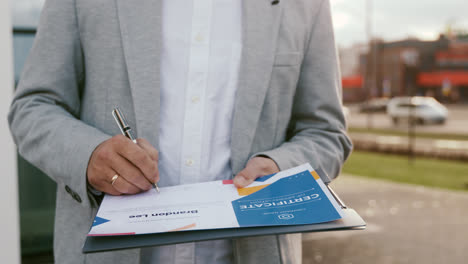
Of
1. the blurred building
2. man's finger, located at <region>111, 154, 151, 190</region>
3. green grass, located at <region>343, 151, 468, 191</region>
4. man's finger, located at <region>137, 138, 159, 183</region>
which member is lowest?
the blurred building

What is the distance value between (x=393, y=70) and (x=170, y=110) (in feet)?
205

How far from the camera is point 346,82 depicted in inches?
2213

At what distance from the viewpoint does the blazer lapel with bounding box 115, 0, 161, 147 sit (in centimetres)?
109

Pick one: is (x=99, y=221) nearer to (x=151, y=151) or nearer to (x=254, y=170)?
(x=151, y=151)

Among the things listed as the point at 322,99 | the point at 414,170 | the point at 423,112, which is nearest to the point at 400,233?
the point at 322,99

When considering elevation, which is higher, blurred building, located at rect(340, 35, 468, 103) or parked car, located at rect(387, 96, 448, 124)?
parked car, located at rect(387, 96, 448, 124)

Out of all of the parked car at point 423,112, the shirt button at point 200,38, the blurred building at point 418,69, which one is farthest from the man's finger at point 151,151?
the blurred building at point 418,69

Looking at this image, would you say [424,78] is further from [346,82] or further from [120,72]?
[120,72]

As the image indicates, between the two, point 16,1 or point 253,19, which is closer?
point 253,19

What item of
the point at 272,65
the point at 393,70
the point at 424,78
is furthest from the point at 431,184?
the point at 393,70

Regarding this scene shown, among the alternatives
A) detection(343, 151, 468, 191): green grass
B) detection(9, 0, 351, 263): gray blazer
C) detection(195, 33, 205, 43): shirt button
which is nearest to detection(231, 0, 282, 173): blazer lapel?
detection(9, 0, 351, 263): gray blazer

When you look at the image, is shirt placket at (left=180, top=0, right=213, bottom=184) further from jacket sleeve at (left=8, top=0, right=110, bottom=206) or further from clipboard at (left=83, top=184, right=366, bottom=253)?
clipboard at (left=83, top=184, right=366, bottom=253)

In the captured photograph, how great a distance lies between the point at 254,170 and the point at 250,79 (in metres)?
0.24

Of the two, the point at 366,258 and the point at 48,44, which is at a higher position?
the point at 48,44
